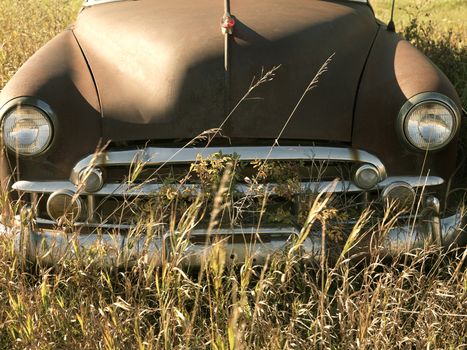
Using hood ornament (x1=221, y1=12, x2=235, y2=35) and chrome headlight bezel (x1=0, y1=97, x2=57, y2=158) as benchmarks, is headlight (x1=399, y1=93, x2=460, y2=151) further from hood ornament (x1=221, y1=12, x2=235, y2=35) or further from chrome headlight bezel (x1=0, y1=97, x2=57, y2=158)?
chrome headlight bezel (x1=0, y1=97, x2=57, y2=158)

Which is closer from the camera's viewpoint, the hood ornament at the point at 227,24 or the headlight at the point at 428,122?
the headlight at the point at 428,122

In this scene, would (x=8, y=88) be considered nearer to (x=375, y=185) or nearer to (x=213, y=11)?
(x=213, y=11)

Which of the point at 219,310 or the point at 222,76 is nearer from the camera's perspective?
the point at 219,310

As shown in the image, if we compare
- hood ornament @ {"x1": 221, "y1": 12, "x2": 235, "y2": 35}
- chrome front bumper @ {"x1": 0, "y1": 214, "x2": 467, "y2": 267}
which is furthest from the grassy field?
hood ornament @ {"x1": 221, "y1": 12, "x2": 235, "y2": 35}

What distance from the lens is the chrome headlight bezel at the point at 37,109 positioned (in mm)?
2855

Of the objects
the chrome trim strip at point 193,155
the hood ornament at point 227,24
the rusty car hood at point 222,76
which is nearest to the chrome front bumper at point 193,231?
the chrome trim strip at point 193,155

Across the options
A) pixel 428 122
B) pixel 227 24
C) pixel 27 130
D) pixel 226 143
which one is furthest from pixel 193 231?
pixel 428 122

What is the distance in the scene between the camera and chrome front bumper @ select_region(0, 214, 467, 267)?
2666 millimetres

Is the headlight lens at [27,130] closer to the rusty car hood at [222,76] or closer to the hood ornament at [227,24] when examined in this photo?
the rusty car hood at [222,76]

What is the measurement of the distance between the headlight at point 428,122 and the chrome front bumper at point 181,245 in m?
0.34

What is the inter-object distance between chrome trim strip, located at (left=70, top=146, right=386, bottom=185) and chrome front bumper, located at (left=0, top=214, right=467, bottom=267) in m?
0.28

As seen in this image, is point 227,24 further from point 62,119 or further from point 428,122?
point 428,122

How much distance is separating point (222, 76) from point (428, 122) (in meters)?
0.88

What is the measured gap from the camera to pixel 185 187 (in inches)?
112
